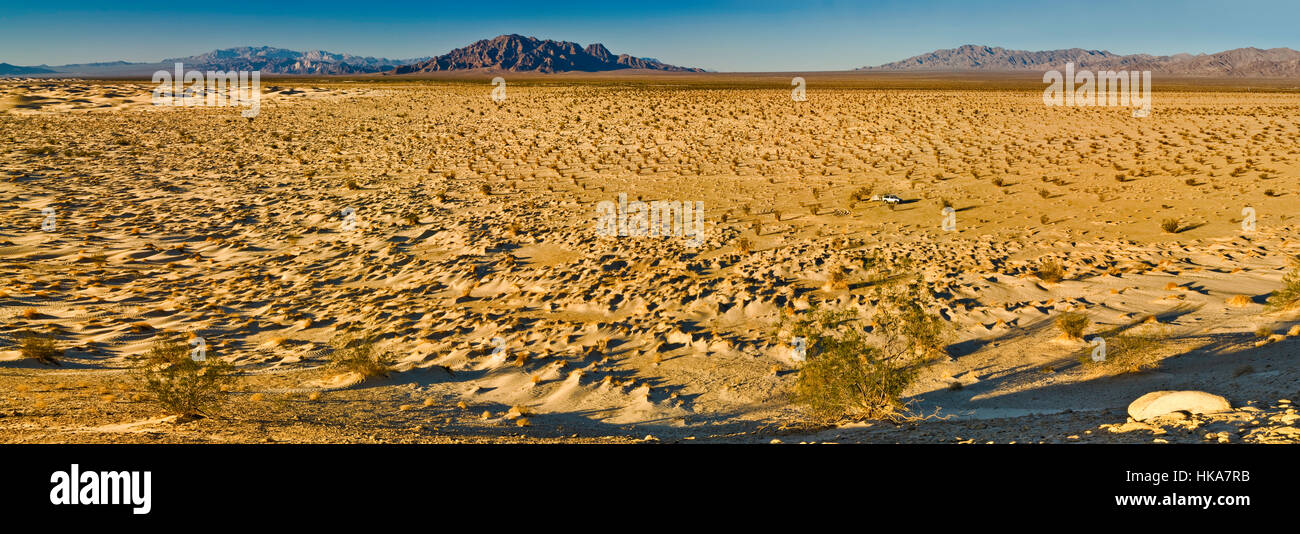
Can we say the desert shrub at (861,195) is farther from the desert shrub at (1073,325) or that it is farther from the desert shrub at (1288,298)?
the desert shrub at (1288,298)

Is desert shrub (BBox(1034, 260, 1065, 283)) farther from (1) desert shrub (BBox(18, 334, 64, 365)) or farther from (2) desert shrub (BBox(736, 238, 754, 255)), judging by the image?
(1) desert shrub (BBox(18, 334, 64, 365))

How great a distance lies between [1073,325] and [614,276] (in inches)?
300

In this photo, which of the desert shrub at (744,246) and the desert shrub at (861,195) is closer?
the desert shrub at (744,246)

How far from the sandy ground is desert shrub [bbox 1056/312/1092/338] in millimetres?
136

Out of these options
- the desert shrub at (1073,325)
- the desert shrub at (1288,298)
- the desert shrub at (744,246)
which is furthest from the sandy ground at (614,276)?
the desert shrub at (1288,298)

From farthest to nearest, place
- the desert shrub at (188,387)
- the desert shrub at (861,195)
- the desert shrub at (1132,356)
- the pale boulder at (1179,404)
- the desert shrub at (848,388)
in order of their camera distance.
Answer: the desert shrub at (861,195)
the desert shrub at (1132,356)
the desert shrub at (848,388)
the desert shrub at (188,387)
the pale boulder at (1179,404)

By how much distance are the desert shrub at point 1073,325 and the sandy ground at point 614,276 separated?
14 centimetres

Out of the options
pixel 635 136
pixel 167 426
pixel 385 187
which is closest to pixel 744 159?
pixel 635 136

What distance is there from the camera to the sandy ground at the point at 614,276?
717 cm

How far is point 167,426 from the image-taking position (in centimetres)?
625

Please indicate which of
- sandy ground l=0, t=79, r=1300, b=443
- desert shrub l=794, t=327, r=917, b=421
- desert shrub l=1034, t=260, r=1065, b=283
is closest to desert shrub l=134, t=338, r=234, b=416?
sandy ground l=0, t=79, r=1300, b=443

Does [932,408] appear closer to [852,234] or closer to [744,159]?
[852,234]

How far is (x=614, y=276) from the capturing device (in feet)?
42.6

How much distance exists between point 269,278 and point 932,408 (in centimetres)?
1266
